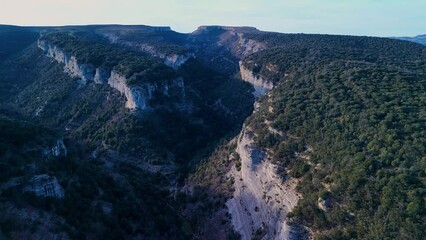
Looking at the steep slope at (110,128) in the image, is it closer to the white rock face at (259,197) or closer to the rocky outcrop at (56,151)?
the rocky outcrop at (56,151)

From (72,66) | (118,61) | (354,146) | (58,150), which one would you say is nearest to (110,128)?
(118,61)

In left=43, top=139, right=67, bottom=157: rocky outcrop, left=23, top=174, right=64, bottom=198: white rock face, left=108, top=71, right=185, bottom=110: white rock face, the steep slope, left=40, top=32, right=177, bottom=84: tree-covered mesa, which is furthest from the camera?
left=40, top=32, right=177, bottom=84: tree-covered mesa

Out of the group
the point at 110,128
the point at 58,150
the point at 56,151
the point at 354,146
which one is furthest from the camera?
the point at 110,128

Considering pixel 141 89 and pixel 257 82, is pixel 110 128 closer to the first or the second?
pixel 141 89

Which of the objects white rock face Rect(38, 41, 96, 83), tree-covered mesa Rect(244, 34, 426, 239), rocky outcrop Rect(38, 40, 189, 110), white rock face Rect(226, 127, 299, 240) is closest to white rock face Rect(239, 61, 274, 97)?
rocky outcrop Rect(38, 40, 189, 110)

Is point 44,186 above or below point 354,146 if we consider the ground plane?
below

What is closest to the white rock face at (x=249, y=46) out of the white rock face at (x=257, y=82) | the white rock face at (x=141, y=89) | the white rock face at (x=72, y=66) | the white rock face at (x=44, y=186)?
the white rock face at (x=257, y=82)

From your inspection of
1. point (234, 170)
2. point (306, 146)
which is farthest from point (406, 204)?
point (234, 170)

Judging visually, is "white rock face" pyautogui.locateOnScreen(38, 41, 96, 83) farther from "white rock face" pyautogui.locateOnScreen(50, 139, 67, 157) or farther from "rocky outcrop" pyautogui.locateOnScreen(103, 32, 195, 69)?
"white rock face" pyautogui.locateOnScreen(50, 139, 67, 157)
